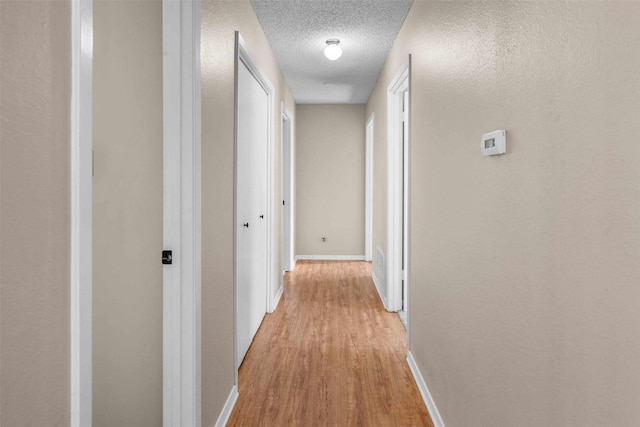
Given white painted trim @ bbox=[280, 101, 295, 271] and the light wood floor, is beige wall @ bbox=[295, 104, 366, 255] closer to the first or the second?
white painted trim @ bbox=[280, 101, 295, 271]

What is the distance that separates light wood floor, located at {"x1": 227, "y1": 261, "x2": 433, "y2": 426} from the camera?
7.50 ft

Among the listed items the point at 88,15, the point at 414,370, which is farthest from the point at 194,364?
the point at 414,370

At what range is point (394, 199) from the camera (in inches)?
161

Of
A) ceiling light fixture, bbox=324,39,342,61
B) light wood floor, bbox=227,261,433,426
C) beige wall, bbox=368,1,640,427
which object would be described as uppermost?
ceiling light fixture, bbox=324,39,342,61

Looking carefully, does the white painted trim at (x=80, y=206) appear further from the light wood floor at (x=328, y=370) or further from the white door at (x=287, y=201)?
the white door at (x=287, y=201)

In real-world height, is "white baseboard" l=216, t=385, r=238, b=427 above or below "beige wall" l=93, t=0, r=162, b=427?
below

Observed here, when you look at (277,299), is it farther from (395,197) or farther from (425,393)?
(425,393)

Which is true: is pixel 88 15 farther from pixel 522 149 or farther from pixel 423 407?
pixel 423 407

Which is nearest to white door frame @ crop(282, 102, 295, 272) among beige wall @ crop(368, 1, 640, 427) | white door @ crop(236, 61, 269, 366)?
white door @ crop(236, 61, 269, 366)

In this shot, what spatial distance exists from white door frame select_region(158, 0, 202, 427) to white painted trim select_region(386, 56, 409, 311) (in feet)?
8.40

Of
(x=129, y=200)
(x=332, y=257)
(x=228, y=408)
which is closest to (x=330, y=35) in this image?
(x=129, y=200)

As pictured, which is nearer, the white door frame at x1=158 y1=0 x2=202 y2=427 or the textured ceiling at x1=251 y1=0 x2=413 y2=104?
the white door frame at x1=158 y1=0 x2=202 y2=427

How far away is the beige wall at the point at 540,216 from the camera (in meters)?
0.84
